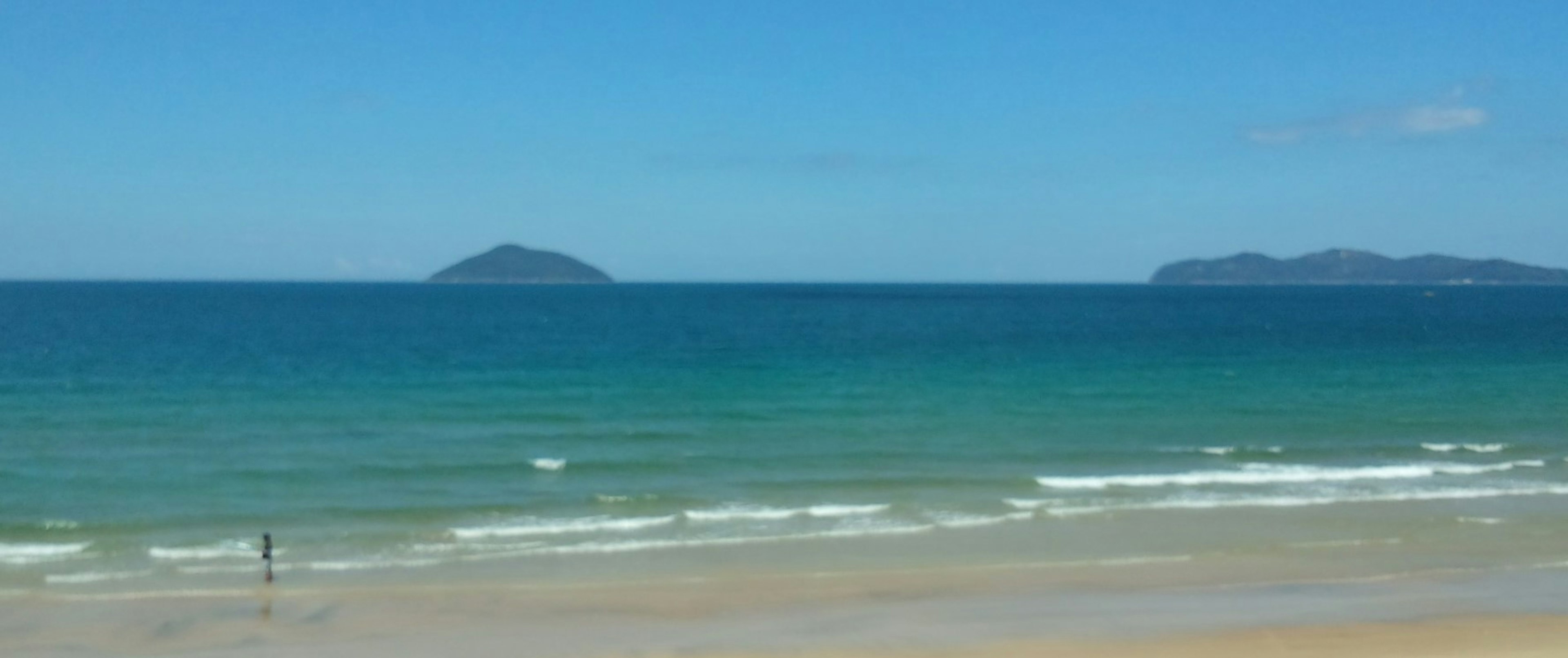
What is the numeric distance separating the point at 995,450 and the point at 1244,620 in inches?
439

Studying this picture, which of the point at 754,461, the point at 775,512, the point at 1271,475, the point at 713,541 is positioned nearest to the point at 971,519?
the point at 775,512

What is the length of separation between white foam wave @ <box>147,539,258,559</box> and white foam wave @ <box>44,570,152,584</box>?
2.24 feet

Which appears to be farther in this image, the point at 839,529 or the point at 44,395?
the point at 44,395

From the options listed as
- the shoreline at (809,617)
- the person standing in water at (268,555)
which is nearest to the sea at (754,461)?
the person standing in water at (268,555)

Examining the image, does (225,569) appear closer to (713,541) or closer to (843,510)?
(713,541)

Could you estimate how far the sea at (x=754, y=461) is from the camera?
15.7m

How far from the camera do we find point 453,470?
2111cm

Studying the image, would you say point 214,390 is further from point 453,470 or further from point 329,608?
point 329,608

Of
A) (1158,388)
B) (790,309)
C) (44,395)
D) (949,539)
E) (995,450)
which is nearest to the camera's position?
(949,539)

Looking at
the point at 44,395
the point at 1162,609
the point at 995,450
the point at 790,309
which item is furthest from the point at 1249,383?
the point at 790,309

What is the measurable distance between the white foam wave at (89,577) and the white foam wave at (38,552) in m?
0.83

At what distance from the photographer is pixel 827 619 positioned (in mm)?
12789

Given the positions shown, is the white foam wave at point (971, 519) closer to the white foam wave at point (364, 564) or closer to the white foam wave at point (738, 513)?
the white foam wave at point (738, 513)

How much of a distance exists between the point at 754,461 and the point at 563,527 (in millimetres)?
5873
